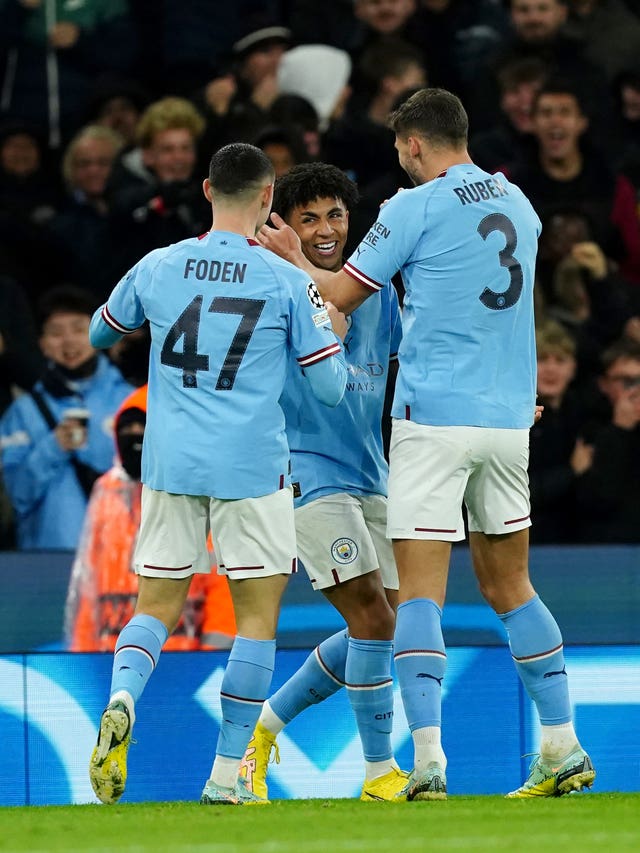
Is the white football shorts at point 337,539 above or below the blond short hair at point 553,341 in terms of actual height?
below

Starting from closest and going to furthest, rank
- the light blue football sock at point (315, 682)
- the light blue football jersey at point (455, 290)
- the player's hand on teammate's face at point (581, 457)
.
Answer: the light blue football jersey at point (455, 290), the light blue football sock at point (315, 682), the player's hand on teammate's face at point (581, 457)

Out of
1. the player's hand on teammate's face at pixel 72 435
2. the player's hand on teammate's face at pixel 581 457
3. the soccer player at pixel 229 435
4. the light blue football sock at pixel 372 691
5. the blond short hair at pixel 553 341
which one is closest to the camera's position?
the soccer player at pixel 229 435

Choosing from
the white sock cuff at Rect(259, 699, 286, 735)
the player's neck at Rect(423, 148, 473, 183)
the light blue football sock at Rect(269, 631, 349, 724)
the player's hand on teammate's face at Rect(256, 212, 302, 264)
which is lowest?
the white sock cuff at Rect(259, 699, 286, 735)

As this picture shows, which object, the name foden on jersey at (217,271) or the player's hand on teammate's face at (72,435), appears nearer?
the name foden on jersey at (217,271)

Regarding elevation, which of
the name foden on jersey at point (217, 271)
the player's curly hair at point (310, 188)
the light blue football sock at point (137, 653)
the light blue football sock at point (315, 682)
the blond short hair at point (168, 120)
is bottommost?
the light blue football sock at point (315, 682)

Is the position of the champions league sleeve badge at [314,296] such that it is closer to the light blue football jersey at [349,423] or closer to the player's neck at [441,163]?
the player's neck at [441,163]

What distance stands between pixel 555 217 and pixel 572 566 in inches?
107

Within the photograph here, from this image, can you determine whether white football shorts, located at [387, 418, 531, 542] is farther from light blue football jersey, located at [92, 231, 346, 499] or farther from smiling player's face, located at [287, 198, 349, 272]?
smiling player's face, located at [287, 198, 349, 272]

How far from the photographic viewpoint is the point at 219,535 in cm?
521

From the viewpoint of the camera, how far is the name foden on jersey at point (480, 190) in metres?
5.33

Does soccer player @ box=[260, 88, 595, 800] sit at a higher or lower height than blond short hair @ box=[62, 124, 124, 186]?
lower

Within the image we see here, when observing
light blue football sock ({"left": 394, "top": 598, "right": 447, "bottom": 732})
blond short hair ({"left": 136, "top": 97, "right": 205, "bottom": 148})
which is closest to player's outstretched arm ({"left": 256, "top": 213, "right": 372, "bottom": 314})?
light blue football sock ({"left": 394, "top": 598, "right": 447, "bottom": 732})

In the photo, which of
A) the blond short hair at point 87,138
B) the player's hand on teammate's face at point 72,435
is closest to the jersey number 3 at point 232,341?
the player's hand on teammate's face at point 72,435

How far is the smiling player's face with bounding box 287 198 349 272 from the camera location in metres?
5.94
